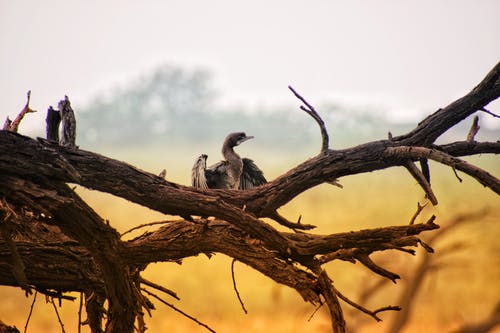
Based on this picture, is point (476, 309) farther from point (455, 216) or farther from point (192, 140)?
point (192, 140)

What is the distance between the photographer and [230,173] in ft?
11.0

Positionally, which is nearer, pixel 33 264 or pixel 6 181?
pixel 6 181

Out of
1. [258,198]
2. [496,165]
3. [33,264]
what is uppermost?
[496,165]

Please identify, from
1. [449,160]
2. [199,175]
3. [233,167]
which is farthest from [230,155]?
[449,160]

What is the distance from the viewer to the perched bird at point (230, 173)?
10.7 ft

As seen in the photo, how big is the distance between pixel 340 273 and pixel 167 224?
9.34 feet

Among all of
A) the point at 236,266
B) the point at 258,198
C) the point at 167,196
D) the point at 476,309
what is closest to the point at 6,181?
the point at 167,196

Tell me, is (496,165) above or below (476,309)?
above

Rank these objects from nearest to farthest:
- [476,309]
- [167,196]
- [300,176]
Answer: [167,196] < [300,176] < [476,309]

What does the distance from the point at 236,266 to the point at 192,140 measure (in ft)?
3.44

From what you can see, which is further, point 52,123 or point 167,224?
point 167,224

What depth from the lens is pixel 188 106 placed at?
16.4ft

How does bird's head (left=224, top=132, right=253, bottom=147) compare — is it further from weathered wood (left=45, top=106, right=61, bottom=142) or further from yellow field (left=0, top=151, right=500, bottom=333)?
weathered wood (left=45, top=106, right=61, bottom=142)

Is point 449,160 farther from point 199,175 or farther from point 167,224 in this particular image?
point 199,175
